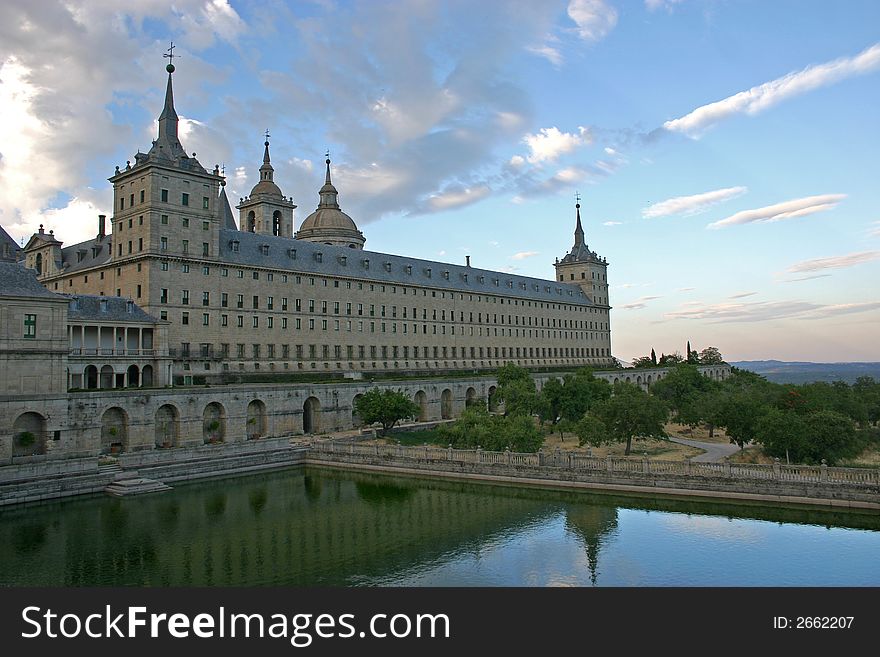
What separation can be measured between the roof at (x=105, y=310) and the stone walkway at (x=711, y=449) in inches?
1837

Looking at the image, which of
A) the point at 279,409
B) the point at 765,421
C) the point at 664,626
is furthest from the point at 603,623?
the point at 279,409

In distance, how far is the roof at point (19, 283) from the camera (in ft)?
142

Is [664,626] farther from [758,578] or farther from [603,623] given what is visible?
[758,578]

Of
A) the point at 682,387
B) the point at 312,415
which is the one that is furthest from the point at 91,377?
the point at 682,387

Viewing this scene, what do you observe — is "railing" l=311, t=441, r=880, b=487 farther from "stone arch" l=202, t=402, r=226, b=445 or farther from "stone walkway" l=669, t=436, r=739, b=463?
"stone walkway" l=669, t=436, r=739, b=463

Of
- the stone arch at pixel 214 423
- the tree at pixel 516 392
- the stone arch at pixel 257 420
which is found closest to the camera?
the stone arch at pixel 214 423

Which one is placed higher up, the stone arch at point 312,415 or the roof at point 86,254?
the roof at point 86,254

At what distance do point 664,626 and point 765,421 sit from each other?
31017 mm

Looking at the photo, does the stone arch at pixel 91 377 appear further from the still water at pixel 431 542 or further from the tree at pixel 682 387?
the tree at pixel 682 387

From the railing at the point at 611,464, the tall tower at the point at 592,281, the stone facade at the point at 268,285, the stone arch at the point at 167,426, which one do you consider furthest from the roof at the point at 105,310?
the tall tower at the point at 592,281

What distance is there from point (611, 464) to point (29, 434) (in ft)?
120

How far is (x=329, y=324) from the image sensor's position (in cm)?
7912

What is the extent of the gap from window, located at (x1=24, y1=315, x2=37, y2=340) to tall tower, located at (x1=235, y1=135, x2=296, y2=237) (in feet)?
176

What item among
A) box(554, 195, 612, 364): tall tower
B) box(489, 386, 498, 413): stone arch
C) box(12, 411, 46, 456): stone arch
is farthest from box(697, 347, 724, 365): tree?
box(12, 411, 46, 456): stone arch
